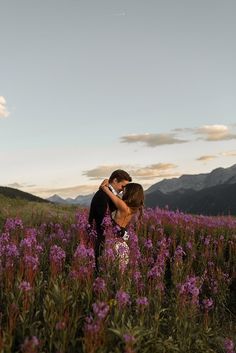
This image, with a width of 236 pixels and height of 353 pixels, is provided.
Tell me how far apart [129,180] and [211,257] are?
3651mm

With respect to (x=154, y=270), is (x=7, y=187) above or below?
above

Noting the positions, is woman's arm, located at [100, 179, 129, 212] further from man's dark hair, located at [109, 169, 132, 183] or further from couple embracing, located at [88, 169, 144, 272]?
man's dark hair, located at [109, 169, 132, 183]

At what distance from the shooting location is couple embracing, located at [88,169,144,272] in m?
8.35

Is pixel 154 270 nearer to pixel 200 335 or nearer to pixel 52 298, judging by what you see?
pixel 200 335

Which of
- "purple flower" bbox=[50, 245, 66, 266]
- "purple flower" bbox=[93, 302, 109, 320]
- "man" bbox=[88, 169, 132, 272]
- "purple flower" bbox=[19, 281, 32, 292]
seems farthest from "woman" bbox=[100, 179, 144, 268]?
"purple flower" bbox=[93, 302, 109, 320]

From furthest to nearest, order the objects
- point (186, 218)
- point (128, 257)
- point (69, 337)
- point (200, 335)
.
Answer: point (186, 218)
point (128, 257)
point (200, 335)
point (69, 337)

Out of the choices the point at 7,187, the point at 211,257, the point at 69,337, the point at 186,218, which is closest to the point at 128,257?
the point at 69,337

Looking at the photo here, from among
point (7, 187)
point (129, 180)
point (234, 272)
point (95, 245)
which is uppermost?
point (7, 187)

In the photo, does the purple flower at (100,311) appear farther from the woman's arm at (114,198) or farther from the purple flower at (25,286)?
the woman's arm at (114,198)

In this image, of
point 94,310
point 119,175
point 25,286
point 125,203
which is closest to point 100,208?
point 125,203

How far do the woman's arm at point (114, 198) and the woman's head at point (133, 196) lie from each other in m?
0.12

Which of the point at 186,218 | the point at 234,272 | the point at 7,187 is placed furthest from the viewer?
the point at 7,187

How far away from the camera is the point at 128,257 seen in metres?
8.24

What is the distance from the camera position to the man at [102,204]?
336 inches
